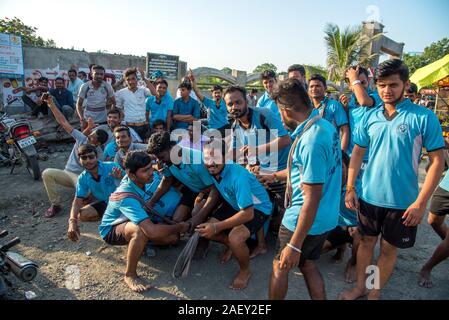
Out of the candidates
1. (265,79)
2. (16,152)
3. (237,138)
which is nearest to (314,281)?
(237,138)

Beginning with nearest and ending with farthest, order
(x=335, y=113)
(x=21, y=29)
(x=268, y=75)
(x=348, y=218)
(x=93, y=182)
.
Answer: (x=348, y=218), (x=93, y=182), (x=335, y=113), (x=268, y=75), (x=21, y=29)

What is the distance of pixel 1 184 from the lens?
539 centimetres

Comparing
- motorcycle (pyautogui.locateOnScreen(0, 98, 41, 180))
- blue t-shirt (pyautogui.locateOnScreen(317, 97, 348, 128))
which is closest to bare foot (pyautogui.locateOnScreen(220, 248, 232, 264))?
blue t-shirt (pyautogui.locateOnScreen(317, 97, 348, 128))

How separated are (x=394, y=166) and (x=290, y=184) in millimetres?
792

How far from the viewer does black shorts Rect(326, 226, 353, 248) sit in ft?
10.3

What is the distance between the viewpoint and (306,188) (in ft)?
6.23

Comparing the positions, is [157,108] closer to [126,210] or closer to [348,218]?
[126,210]

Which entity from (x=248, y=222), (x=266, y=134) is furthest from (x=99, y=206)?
(x=266, y=134)

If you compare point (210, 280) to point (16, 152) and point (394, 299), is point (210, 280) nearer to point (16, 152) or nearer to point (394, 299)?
point (394, 299)

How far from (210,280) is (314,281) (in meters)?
1.17

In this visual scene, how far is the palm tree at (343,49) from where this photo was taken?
19125 millimetres

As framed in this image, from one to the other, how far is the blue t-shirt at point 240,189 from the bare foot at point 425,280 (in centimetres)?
148

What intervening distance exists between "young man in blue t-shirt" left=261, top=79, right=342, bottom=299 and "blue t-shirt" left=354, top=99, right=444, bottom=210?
466 millimetres

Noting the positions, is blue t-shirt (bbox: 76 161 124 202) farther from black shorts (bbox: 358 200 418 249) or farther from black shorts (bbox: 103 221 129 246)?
black shorts (bbox: 358 200 418 249)
